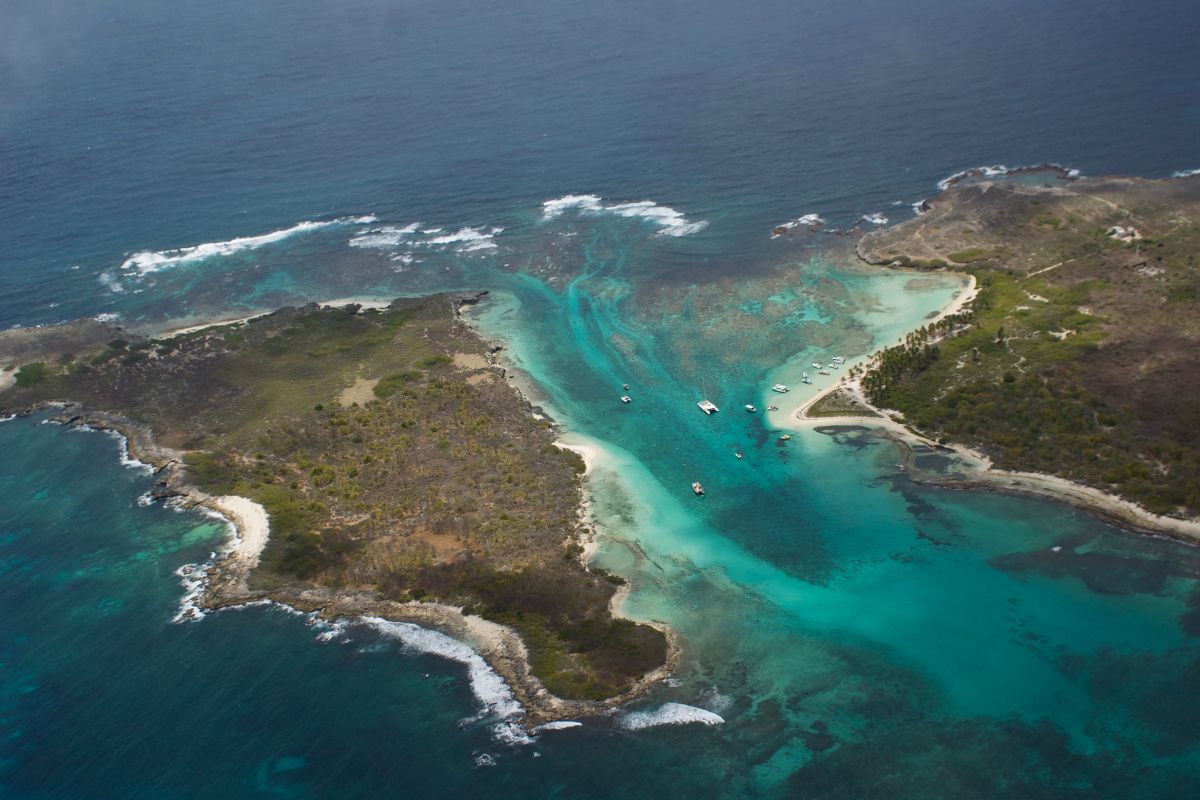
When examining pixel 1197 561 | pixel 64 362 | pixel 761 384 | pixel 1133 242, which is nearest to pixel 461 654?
pixel 761 384

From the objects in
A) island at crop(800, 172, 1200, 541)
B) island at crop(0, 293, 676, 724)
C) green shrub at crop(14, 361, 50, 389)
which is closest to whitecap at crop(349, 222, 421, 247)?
island at crop(0, 293, 676, 724)

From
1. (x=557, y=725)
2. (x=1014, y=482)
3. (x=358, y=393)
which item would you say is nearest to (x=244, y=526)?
(x=358, y=393)

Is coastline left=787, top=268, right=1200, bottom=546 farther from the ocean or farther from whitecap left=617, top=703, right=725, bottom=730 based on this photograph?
whitecap left=617, top=703, right=725, bottom=730

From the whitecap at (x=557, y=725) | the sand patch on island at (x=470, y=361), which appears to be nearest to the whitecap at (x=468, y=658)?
the whitecap at (x=557, y=725)

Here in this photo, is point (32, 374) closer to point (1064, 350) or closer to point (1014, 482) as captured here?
point (1014, 482)

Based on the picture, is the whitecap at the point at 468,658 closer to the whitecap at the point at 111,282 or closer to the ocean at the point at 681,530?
the ocean at the point at 681,530

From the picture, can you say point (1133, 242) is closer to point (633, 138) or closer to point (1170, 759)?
point (1170, 759)
